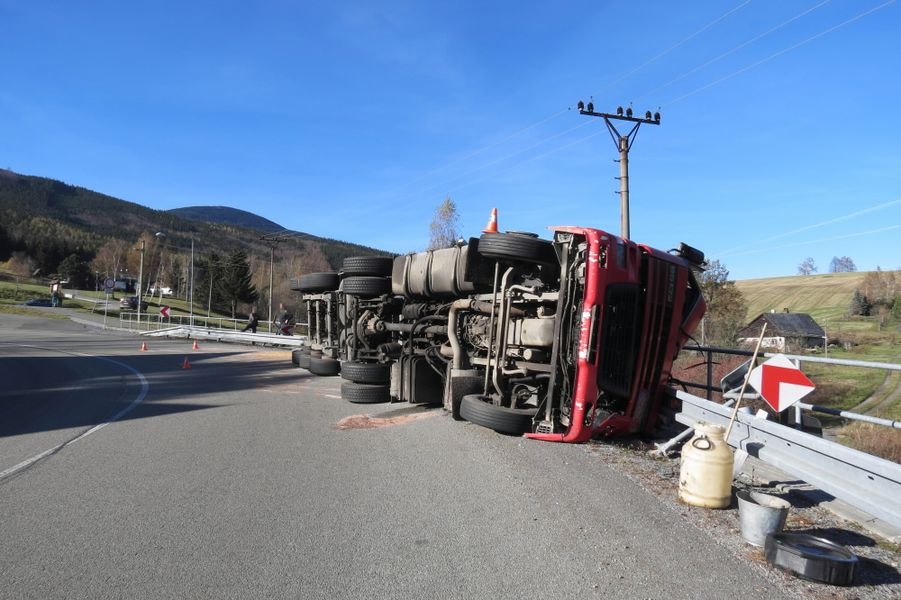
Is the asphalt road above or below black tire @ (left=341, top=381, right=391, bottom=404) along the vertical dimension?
below

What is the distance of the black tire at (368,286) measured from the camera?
10.5m

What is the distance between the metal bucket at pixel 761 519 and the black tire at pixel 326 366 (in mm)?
Answer: 10122

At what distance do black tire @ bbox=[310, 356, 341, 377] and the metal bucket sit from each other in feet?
33.2

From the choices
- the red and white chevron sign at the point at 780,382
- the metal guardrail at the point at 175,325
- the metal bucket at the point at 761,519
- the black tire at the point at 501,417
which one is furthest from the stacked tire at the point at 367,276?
the metal guardrail at the point at 175,325

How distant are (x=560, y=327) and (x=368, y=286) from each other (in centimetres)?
488

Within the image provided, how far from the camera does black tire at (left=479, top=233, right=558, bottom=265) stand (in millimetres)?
6891

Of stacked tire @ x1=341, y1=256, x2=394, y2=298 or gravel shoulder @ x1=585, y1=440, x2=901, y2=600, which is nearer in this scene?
gravel shoulder @ x1=585, y1=440, x2=901, y2=600

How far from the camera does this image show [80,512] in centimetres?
461

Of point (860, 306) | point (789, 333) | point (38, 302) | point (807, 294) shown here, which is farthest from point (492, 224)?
point (38, 302)

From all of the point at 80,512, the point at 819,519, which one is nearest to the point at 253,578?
the point at 80,512

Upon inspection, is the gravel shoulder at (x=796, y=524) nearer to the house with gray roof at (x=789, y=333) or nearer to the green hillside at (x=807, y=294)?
the house with gray roof at (x=789, y=333)

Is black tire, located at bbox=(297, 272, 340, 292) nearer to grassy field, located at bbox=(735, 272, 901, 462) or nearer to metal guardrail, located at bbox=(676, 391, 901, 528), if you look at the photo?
metal guardrail, located at bbox=(676, 391, 901, 528)

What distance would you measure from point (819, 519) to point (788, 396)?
1263 millimetres

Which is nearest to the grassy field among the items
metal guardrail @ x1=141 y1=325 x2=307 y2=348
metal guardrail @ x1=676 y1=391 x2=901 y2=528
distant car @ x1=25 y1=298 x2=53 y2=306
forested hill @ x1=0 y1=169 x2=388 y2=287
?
metal guardrail @ x1=676 y1=391 x2=901 y2=528
